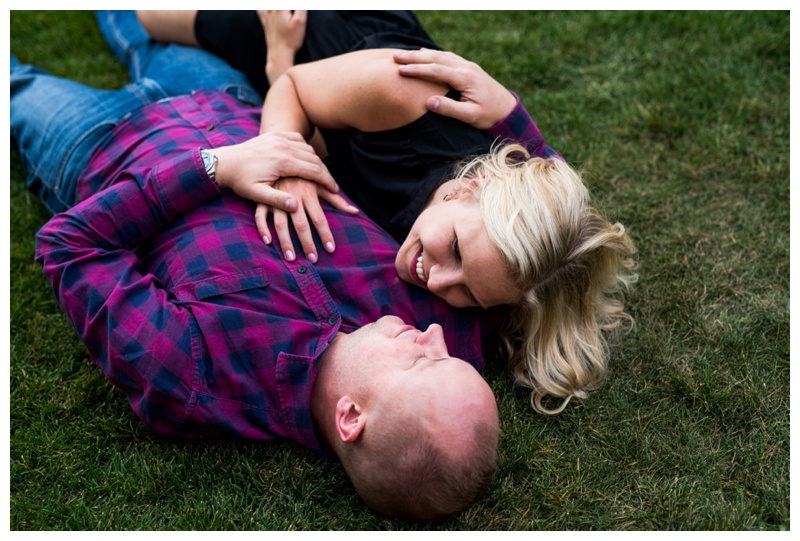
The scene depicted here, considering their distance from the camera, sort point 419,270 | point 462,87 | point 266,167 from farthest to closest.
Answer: point 462,87 → point 266,167 → point 419,270

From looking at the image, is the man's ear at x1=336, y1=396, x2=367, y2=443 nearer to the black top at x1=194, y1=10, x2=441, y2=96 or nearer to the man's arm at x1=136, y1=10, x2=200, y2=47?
the black top at x1=194, y1=10, x2=441, y2=96

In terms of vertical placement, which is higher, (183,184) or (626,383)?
(183,184)

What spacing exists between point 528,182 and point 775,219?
1686 millimetres

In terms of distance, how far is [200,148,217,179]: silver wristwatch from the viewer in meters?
3.06

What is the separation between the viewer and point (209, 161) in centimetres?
308

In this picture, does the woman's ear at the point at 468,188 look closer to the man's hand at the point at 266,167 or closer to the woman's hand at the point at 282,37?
the man's hand at the point at 266,167

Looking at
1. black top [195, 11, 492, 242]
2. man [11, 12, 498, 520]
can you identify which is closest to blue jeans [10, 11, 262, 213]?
black top [195, 11, 492, 242]

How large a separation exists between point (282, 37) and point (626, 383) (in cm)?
241

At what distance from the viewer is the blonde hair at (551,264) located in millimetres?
2779

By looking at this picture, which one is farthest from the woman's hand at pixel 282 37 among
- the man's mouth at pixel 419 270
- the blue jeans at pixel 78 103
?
the man's mouth at pixel 419 270

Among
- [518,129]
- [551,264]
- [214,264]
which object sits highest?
[518,129]

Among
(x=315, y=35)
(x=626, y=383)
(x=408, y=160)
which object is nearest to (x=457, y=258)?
(x=408, y=160)

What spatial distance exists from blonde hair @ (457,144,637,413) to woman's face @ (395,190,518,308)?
0.05 metres

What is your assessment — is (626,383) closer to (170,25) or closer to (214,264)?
(214,264)
